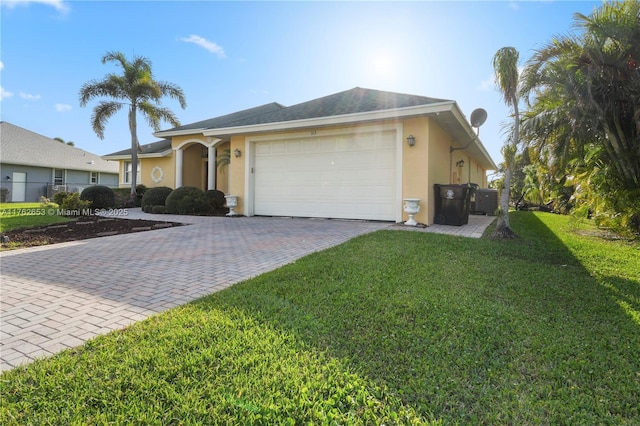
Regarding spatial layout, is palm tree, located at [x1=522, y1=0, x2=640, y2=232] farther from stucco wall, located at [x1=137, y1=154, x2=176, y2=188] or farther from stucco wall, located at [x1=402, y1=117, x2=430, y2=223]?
stucco wall, located at [x1=137, y1=154, x2=176, y2=188]

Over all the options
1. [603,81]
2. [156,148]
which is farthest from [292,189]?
[156,148]

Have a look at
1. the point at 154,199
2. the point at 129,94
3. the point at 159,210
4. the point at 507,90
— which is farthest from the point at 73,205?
the point at 507,90

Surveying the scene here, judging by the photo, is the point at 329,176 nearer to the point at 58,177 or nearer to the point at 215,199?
the point at 215,199

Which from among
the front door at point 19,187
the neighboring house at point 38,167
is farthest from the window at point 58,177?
the front door at point 19,187

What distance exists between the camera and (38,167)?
22766 mm

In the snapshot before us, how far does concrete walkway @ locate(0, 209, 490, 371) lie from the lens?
2525 mm

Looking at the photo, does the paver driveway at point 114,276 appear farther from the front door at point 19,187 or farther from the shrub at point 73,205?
the front door at point 19,187

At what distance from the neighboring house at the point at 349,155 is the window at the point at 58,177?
20.0m

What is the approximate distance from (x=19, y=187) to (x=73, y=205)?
16141 millimetres

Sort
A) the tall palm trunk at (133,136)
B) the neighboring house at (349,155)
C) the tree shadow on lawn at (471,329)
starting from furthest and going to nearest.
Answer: the tall palm trunk at (133,136) → the neighboring house at (349,155) → the tree shadow on lawn at (471,329)

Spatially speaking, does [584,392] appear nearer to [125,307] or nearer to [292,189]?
[125,307]

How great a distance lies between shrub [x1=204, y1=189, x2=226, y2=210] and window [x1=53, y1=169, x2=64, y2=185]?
1867 centimetres

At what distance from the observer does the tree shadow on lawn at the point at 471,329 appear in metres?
1.80

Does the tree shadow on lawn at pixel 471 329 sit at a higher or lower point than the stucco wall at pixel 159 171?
lower
